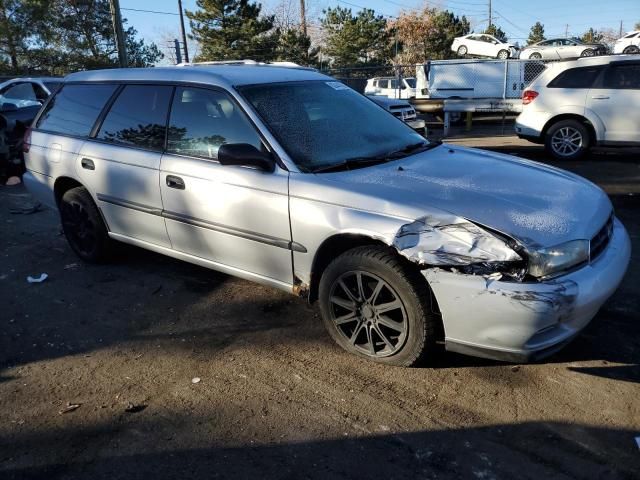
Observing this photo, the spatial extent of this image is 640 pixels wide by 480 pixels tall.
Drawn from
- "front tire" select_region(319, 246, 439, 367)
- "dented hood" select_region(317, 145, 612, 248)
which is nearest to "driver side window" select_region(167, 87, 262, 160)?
"dented hood" select_region(317, 145, 612, 248)

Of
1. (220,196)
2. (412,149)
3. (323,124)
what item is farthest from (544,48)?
(220,196)

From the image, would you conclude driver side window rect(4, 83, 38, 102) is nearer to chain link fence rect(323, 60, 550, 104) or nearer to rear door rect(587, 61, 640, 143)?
chain link fence rect(323, 60, 550, 104)

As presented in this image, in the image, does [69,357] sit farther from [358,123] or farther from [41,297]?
[358,123]

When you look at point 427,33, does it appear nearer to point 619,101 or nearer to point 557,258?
point 619,101

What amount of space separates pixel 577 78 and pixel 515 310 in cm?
839

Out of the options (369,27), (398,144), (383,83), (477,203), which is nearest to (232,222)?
(398,144)

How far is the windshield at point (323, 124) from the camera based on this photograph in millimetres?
3533

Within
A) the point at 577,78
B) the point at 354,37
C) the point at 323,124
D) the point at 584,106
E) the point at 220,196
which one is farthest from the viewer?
the point at 354,37

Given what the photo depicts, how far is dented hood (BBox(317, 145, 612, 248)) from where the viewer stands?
111 inches

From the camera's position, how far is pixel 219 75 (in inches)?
154

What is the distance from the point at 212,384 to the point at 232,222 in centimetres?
109

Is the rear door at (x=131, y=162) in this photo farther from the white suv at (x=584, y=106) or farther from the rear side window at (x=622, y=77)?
the rear side window at (x=622, y=77)

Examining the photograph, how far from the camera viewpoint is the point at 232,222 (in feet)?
12.0

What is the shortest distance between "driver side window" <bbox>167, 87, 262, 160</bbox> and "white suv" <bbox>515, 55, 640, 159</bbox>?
7.71 metres
